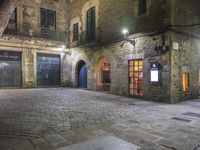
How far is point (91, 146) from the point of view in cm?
321

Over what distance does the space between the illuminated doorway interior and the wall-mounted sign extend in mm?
8887

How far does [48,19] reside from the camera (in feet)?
49.9

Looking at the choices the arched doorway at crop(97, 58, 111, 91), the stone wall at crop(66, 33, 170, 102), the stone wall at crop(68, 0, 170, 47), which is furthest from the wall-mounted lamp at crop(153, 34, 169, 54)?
the arched doorway at crop(97, 58, 111, 91)

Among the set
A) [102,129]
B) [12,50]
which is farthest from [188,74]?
[12,50]

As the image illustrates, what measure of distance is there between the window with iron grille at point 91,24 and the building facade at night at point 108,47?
0.23 feet

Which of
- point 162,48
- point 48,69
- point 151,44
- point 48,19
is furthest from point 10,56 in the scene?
point 162,48

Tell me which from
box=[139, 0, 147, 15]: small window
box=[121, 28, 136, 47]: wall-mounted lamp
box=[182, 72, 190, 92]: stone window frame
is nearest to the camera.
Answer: box=[182, 72, 190, 92]: stone window frame

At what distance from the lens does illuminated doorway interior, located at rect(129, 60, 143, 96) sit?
31.0 feet

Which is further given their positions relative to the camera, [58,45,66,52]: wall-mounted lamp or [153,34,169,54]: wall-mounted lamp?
[58,45,66,52]: wall-mounted lamp

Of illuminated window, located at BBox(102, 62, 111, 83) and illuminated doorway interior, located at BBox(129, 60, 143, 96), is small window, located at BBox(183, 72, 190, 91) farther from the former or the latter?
illuminated window, located at BBox(102, 62, 111, 83)

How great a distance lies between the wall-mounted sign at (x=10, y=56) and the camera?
13.1 metres

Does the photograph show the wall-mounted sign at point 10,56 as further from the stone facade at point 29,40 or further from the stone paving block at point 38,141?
the stone paving block at point 38,141

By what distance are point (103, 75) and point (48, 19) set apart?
699 centimetres

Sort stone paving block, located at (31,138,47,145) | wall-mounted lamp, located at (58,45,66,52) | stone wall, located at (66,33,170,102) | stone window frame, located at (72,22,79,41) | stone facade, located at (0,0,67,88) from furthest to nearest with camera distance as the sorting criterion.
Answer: wall-mounted lamp, located at (58,45,66,52) < stone window frame, located at (72,22,79,41) < stone facade, located at (0,0,67,88) < stone wall, located at (66,33,170,102) < stone paving block, located at (31,138,47,145)
